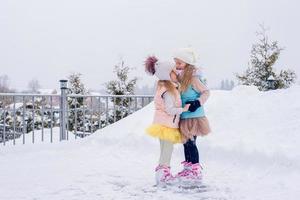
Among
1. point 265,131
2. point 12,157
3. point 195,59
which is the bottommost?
point 12,157

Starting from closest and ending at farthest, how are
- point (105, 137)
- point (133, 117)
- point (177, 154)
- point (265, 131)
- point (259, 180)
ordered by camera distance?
point (259, 180)
point (265, 131)
point (177, 154)
point (105, 137)
point (133, 117)

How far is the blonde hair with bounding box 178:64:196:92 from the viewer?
461 centimetres

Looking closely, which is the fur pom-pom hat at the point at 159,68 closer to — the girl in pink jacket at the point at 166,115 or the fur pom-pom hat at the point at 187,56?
the girl in pink jacket at the point at 166,115

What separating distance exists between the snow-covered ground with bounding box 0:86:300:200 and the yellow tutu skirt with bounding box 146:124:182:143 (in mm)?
521

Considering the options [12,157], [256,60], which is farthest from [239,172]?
[256,60]

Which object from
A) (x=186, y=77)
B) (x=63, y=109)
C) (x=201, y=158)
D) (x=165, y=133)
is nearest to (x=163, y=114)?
(x=165, y=133)

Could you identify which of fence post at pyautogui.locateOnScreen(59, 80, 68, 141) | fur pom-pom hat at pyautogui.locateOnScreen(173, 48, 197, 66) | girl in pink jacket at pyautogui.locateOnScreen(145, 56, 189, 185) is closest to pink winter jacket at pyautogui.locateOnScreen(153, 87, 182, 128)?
girl in pink jacket at pyautogui.locateOnScreen(145, 56, 189, 185)

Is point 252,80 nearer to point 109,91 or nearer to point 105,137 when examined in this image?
point 109,91

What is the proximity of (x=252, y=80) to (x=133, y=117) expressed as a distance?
1900 cm

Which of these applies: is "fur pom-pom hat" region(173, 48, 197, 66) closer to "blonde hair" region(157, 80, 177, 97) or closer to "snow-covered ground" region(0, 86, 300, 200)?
"blonde hair" region(157, 80, 177, 97)

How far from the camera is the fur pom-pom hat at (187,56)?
4613 millimetres

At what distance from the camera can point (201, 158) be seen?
5.67m

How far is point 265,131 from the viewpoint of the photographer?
560cm

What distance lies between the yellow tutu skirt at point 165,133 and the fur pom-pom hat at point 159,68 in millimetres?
522
